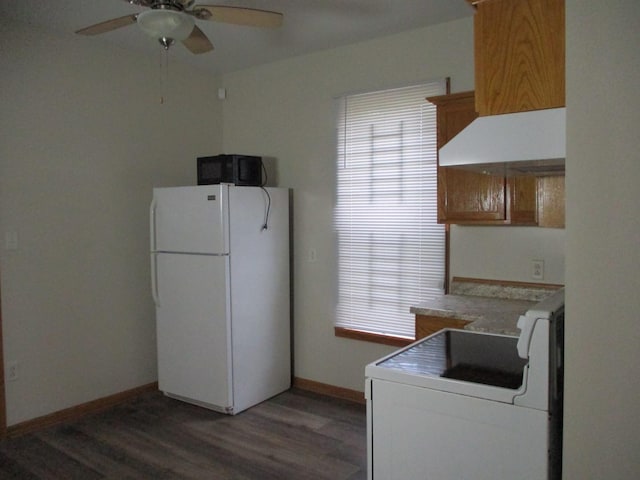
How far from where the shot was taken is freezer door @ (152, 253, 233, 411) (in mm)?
3492

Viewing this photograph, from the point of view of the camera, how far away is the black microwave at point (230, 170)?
11.9ft

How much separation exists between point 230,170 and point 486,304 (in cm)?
195

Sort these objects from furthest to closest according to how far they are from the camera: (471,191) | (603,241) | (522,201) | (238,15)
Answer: (471,191) < (522,201) < (238,15) < (603,241)

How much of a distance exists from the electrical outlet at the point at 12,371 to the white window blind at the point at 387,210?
2.20 metres

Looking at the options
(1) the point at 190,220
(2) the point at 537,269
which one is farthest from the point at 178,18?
(2) the point at 537,269

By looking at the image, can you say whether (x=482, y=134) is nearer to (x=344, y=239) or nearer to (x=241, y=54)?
(x=344, y=239)

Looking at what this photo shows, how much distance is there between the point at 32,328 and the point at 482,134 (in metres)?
3.03

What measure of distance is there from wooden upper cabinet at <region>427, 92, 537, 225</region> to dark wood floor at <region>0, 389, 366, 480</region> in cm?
154

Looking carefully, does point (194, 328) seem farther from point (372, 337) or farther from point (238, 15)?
point (238, 15)

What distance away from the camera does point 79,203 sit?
3.53 metres

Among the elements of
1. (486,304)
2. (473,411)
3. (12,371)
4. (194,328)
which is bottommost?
(12,371)

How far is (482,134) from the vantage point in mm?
1661

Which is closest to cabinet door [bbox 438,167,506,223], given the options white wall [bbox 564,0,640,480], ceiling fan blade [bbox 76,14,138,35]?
white wall [bbox 564,0,640,480]

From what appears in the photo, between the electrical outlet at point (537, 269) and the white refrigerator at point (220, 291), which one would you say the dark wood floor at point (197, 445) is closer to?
the white refrigerator at point (220, 291)
